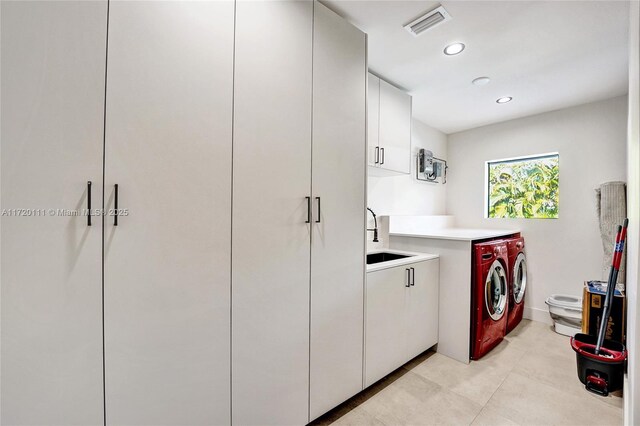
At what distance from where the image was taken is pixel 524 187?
138 inches

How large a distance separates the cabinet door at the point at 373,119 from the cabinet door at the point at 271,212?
95 centimetres

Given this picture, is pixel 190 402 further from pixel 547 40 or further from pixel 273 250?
pixel 547 40

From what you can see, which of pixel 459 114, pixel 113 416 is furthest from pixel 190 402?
pixel 459 114

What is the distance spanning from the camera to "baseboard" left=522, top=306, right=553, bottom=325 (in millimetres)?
3197

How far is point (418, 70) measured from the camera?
235 centimetres

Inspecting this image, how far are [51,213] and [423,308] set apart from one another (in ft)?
7.92

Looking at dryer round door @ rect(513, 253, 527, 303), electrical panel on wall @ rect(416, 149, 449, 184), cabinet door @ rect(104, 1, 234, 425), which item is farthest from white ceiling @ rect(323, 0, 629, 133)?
dryer round door @ rect(513, 253, 527, 303)

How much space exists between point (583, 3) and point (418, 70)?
1033mm

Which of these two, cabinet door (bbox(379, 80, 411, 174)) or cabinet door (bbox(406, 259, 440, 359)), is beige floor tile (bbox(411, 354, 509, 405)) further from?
cabinet door (bbox(379, 80, 411, 174))

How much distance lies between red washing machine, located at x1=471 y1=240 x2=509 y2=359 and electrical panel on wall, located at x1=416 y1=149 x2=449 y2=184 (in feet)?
4.13

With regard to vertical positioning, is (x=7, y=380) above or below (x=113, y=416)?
above

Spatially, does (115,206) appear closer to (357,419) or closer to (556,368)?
(357,419)

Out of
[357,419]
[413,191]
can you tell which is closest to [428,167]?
[413,191]

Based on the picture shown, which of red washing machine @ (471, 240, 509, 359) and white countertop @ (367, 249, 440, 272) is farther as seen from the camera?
red washing machine @ (471, 240, 509, 359)
